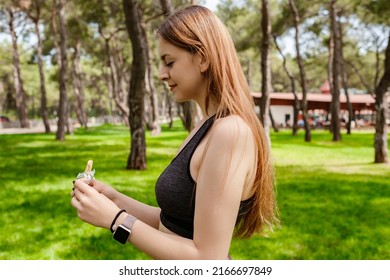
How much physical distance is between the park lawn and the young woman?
20.6 inches

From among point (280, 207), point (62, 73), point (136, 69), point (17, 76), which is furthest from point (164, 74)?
point (17, 76)

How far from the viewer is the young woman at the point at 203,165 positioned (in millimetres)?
1646

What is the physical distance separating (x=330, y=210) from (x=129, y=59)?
43667 millimetres

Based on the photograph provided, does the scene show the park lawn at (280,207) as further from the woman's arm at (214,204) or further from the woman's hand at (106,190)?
the woman's hand at (106,190)

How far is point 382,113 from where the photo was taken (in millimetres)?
15656

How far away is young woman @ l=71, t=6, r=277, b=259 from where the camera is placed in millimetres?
1646

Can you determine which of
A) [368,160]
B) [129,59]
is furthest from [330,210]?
[129,59]

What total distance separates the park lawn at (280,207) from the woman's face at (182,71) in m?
0.79

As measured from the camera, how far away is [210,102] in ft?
6.20

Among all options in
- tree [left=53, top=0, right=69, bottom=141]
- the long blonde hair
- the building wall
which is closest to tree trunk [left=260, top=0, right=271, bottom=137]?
the long blonde hair

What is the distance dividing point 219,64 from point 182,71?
16 cm

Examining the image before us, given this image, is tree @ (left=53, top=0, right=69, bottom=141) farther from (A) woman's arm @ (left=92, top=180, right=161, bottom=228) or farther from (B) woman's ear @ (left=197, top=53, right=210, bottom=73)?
(B) woman's ear @ (left=197, top=53, right=210, bottom=73)

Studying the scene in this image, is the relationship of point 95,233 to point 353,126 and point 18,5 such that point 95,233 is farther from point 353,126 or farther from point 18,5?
point 353,126
